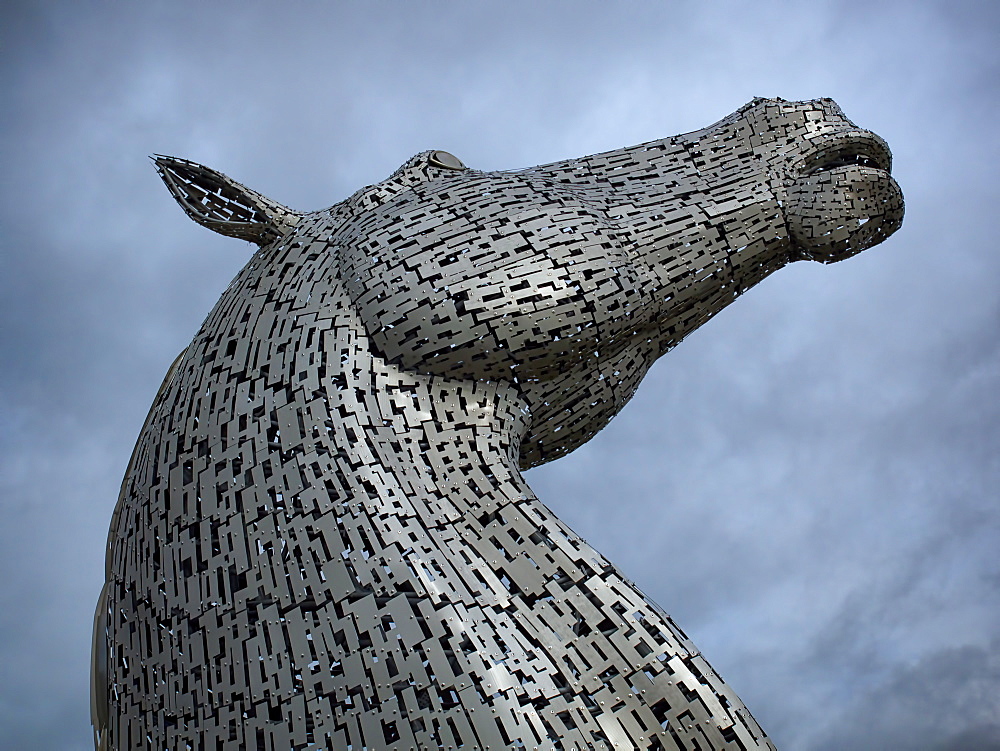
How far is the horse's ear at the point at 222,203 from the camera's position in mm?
4094

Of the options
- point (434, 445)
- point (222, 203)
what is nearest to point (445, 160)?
point (222, 203)

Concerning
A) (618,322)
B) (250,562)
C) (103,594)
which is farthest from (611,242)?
(103,594)

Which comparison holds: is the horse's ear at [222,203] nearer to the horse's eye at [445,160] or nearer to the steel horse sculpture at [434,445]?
the steel horse sculpture at [434,445]

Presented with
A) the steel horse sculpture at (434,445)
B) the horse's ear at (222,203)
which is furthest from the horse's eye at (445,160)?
the horse's ear at (222,203)

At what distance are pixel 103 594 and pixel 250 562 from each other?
0.97 meters

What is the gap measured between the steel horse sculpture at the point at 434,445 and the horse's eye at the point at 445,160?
0.01 m

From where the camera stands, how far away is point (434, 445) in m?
3.14

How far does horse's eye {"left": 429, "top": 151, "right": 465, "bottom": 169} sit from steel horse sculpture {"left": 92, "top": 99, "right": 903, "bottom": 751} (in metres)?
0.01

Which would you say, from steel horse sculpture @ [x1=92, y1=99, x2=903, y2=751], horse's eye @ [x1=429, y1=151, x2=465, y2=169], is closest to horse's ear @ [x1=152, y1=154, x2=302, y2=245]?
steel horse sculpture @ [x1=92, y1=99, x2=903, y2=751]

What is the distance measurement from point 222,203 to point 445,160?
103 cm

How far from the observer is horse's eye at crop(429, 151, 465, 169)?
418 centimetres

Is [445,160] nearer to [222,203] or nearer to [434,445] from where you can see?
[222,203]

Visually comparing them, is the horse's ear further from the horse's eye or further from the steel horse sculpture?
the horse's eye

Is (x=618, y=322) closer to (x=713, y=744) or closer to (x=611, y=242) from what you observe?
(x=611, y=242)
